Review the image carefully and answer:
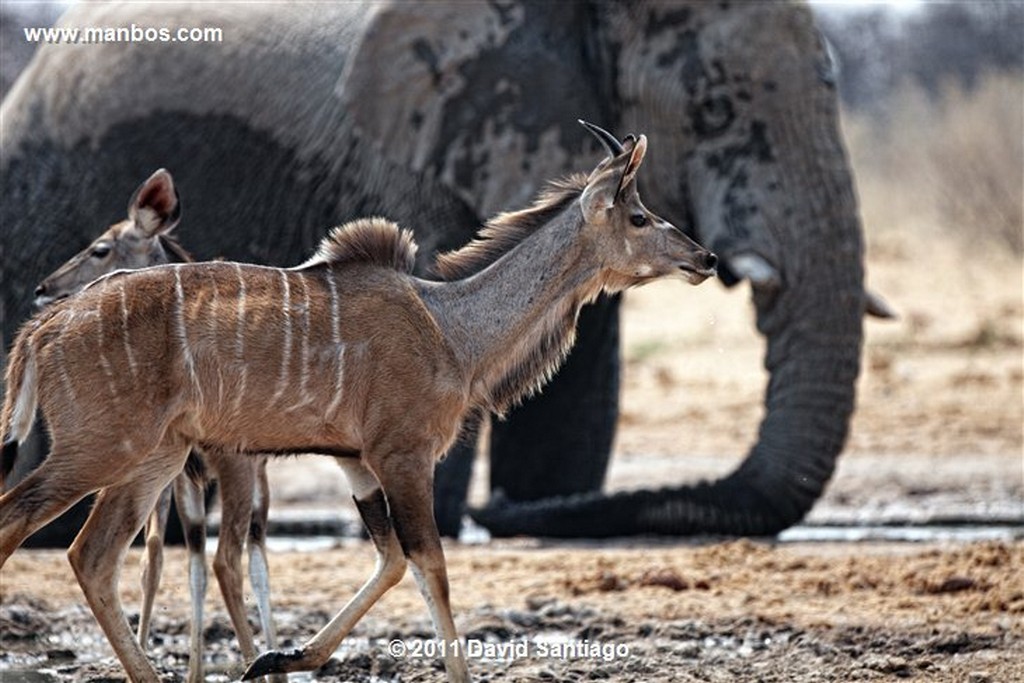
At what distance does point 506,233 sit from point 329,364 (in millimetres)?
991

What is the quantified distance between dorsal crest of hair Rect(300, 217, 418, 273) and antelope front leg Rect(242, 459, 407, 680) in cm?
78

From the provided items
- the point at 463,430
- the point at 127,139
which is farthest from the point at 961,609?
the point at 127,139

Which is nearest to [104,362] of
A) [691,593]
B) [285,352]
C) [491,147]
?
[285,352]

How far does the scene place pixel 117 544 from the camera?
8.11 metres

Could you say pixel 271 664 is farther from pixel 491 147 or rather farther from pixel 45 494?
pixel 491 147

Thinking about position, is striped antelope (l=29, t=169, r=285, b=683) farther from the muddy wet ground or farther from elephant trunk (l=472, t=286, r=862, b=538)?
elephant trunk (l=472, t=286, r=862, b=538)

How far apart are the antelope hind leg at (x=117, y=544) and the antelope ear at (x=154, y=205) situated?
5.45ft

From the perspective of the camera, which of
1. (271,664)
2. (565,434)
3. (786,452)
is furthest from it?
(565,434)

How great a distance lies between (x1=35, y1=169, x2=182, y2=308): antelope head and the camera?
943 cm

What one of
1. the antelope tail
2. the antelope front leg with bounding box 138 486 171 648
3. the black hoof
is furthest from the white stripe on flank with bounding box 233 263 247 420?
the antelope front leg with bounding box 138 486 171 648

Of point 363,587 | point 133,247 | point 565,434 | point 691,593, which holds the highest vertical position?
point 133,247

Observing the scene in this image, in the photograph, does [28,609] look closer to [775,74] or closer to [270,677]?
[270,677]

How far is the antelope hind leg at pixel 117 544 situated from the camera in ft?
26.2

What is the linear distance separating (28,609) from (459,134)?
→ 11.7ft
